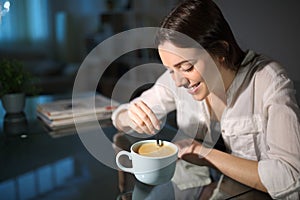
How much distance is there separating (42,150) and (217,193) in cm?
57

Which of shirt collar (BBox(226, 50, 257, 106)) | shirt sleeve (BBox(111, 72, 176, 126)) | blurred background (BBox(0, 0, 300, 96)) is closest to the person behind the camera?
shirt collar (BBox(226, 50, 257, 106))

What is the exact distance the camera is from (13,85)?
1.39 metres

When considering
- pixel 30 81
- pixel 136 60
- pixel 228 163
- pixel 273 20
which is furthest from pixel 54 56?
pixel 228 163

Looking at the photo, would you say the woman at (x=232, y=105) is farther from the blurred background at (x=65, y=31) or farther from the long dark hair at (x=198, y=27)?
the blurred background at (x=65, y=31)

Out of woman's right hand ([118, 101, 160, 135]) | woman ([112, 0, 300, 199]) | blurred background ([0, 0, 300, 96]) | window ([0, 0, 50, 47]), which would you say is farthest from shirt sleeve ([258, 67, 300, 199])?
window ([0, 0, 50, 47])

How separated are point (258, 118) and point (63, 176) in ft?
1.96

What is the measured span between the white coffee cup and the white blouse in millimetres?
226

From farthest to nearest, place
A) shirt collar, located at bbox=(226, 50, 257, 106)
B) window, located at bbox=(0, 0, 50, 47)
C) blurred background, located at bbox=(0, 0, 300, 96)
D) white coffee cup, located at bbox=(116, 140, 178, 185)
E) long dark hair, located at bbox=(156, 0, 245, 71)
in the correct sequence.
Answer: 1. window, located at bbox=(0, 0, 50, 47)
2. blurred background, located at bbox=(0, 0, 300, 96)
3. shirt collar, located at bbox=(226, 50, 257, 106)
4. long dark hair, located at bbox=(156, 0, 245, 71)
5. white coffee cup, located at bbox=(116, 140, 178, 185)

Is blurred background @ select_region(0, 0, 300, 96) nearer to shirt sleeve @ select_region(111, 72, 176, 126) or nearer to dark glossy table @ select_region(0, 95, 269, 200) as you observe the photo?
shirt sleeve @ select_region(111, 72, 176, 126)

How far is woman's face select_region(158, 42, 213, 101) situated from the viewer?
0.92 m

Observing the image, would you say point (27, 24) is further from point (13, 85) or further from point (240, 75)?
point (240, 75)

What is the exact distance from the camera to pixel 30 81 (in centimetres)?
146

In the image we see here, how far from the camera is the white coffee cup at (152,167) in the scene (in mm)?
746

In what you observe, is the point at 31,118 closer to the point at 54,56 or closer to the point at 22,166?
the point at 22,166
